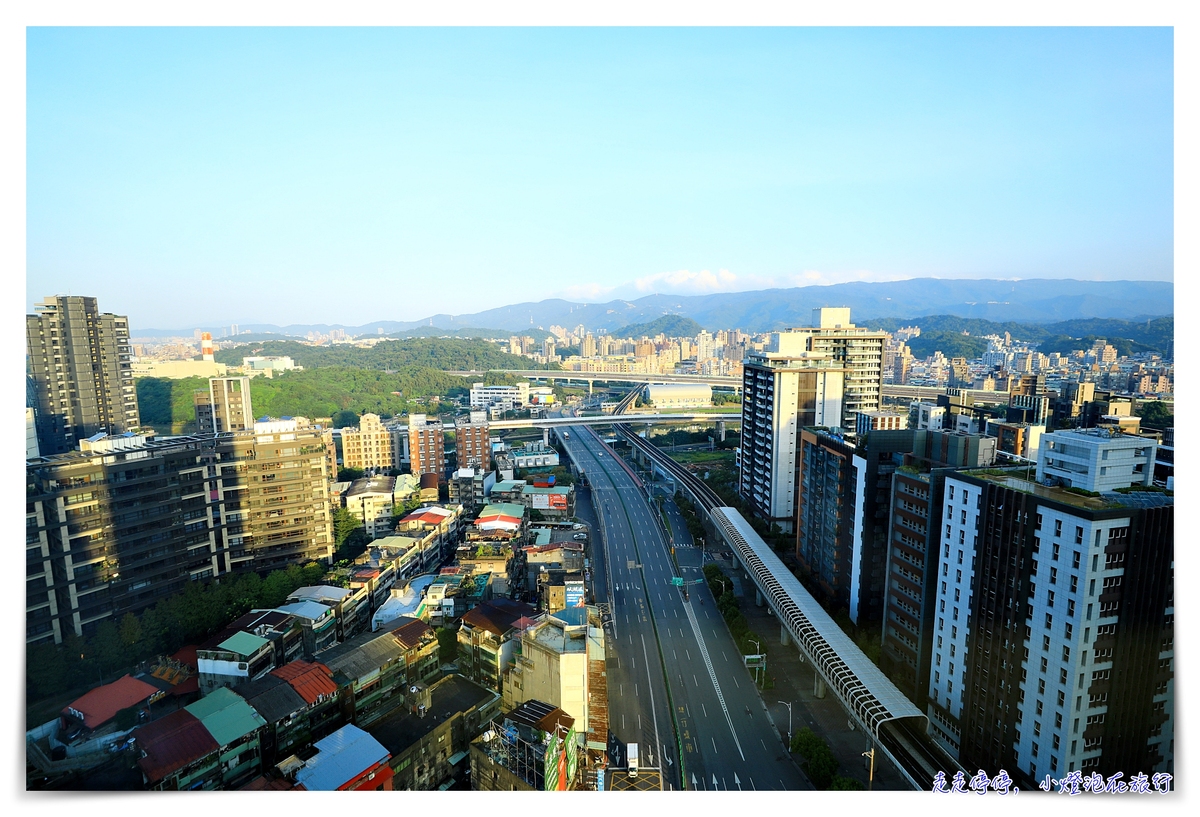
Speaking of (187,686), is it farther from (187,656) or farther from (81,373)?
(81,373)

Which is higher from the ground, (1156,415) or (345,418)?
(1156,415)

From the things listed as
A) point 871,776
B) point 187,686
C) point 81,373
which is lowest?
point 871,776

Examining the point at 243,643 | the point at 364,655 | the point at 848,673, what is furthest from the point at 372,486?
the point at 848,673

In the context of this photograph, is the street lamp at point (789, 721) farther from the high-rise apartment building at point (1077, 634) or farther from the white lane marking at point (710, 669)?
the high-rise apartment building at point (1077, 634)

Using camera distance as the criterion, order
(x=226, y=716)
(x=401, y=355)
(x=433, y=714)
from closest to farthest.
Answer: (x=226, y=716) → (x=433, y=714) → (x=401, y=355)

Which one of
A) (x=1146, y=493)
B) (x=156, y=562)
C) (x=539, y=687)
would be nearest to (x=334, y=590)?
(x=156, y=562)

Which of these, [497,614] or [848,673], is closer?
[848,673]
